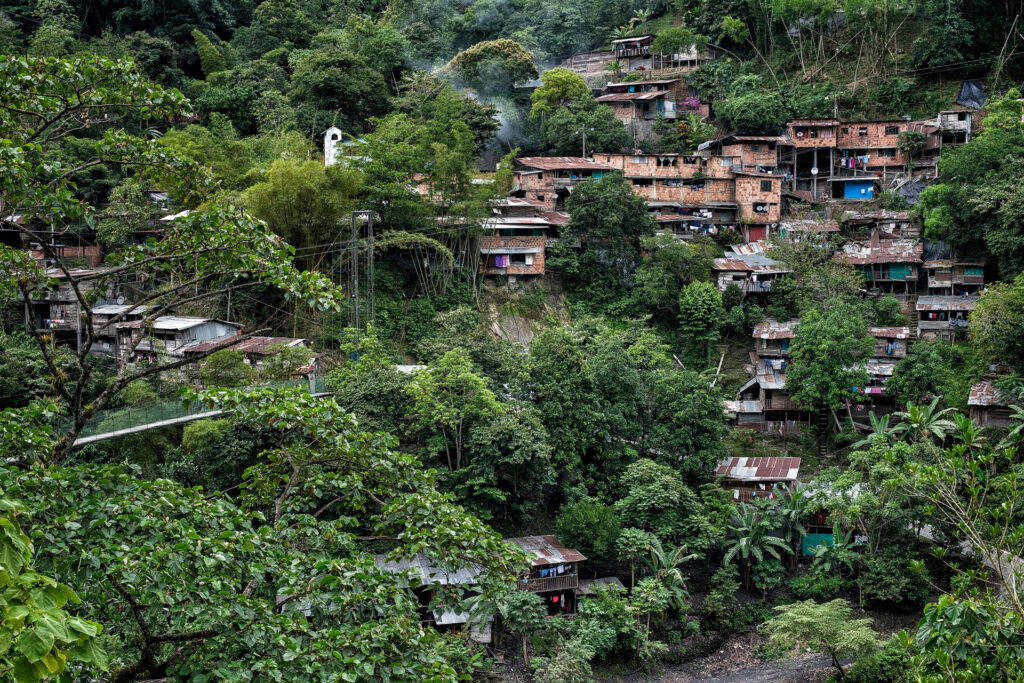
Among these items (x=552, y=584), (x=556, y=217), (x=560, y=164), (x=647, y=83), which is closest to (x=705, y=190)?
(x=560, y=164)

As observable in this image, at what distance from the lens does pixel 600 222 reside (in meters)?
26.6

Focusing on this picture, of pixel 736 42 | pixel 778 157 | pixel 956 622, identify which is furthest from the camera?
pixel 736 42

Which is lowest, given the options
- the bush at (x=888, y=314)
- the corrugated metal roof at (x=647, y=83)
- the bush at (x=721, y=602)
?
the bush at (x=721, y=602)

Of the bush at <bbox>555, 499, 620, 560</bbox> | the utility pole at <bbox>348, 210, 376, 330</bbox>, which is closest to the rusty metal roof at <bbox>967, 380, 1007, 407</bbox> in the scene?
the bush at <bbox>555, 499, 620, 560</bbox>

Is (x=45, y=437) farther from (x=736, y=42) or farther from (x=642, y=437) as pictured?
(x=736, y=42)

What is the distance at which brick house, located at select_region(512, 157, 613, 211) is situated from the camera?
2912 centimetres

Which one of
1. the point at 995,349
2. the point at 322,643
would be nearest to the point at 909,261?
the point at 995,349

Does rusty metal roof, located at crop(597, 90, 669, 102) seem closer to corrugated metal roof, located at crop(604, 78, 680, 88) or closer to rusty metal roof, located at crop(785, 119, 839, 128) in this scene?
corrugated metal roof, located at crop(604, 78, 680, 88)

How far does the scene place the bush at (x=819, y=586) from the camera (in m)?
19.0

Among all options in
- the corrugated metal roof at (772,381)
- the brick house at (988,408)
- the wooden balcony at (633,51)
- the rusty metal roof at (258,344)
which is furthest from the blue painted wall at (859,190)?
the rusty metal roof at (258,344)

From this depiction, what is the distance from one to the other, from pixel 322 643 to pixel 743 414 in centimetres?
2063

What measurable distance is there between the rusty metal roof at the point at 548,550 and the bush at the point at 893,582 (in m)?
5.71

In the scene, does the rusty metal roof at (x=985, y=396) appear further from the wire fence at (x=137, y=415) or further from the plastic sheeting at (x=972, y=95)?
the wire fence at (x=137, y=415)

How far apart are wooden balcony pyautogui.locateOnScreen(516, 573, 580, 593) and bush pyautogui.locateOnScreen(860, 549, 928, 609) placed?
18.9ft
